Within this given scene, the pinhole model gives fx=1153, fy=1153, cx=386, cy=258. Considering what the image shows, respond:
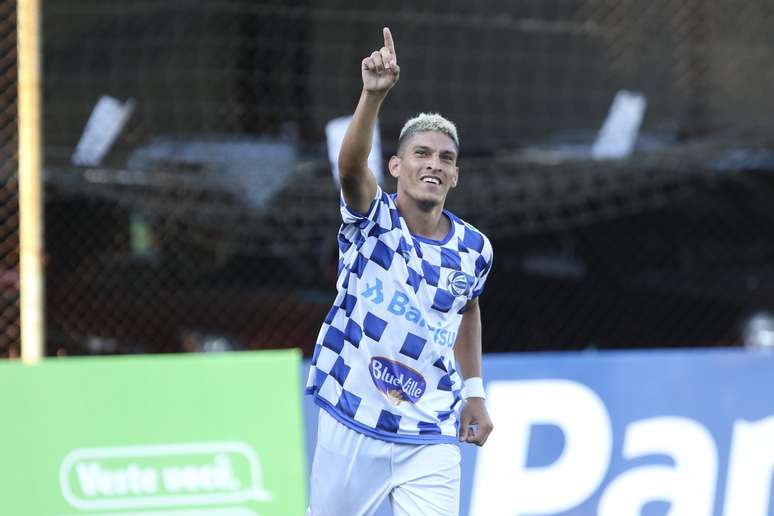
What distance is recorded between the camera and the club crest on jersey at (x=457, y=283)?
3799 millimetres

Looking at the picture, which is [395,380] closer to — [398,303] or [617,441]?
[398,303]

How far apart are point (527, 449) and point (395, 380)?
6.78 feet

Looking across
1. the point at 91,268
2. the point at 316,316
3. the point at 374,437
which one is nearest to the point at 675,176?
the point at 316,316

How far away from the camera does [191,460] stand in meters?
5.18

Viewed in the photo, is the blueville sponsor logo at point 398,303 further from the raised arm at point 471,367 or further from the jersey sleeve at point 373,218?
the raised arm at point 471,367

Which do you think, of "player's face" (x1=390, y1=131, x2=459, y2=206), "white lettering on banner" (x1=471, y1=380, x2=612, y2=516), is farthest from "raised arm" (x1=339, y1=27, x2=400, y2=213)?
"white lettering on banner" (x1=471, y1=380, x2=612, y2=516)

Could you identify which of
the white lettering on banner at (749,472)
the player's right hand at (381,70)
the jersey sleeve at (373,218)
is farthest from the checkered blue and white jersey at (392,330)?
the white lettering on banner at (749,472)

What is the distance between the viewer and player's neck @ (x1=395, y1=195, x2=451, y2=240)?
3797 millimetres

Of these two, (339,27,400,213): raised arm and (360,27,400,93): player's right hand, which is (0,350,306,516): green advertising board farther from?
(360,27,400,93): player's right hand

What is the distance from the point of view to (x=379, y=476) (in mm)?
3809

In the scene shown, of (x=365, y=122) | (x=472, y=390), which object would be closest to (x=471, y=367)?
(x=472, y=390)

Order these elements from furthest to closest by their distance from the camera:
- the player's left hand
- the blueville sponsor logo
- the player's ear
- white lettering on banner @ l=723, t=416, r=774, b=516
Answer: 1. white lettering on banner @ l=723, t=416, r=774, b=516
2. the player's left hand
3. the player's ear
4. the blueville sponsor logo

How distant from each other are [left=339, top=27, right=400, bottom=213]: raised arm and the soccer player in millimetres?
166

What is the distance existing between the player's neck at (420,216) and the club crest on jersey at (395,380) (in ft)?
1.45
